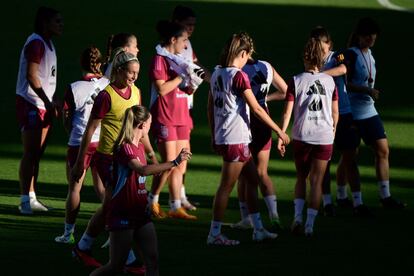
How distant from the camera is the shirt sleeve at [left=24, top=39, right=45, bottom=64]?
1461cm

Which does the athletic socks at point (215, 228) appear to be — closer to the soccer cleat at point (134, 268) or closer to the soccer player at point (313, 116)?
the soccer player at point (313, 116)

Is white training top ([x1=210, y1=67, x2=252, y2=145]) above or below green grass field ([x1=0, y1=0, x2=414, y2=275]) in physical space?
above

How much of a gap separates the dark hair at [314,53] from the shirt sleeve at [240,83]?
34.5 inches

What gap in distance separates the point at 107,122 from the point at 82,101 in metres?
1.20

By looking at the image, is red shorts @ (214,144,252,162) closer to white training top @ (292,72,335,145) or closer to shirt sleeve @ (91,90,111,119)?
white training top @ (292,72,335,145)

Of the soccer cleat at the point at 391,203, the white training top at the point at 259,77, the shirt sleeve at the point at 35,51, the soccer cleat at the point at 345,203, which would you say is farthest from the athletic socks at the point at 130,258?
the soccer cleat at the point at 391,203

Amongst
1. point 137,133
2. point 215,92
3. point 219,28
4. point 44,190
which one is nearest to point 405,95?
point 219,28

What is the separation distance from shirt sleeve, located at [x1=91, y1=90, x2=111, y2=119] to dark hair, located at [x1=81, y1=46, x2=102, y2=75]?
3.90ft

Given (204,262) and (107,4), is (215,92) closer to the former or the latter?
(204,262)

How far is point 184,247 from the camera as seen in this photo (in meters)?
12.7

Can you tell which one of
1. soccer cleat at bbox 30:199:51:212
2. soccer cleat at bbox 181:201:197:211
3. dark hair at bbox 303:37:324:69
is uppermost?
dark hair at bbox 303:37:324:69

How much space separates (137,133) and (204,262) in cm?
191

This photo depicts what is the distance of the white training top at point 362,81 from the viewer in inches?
590

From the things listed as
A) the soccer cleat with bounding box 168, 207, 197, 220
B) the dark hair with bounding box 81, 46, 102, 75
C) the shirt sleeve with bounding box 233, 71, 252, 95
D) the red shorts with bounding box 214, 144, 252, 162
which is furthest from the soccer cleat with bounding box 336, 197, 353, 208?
the dark hair with bounding box 81, 46, 102, 75
